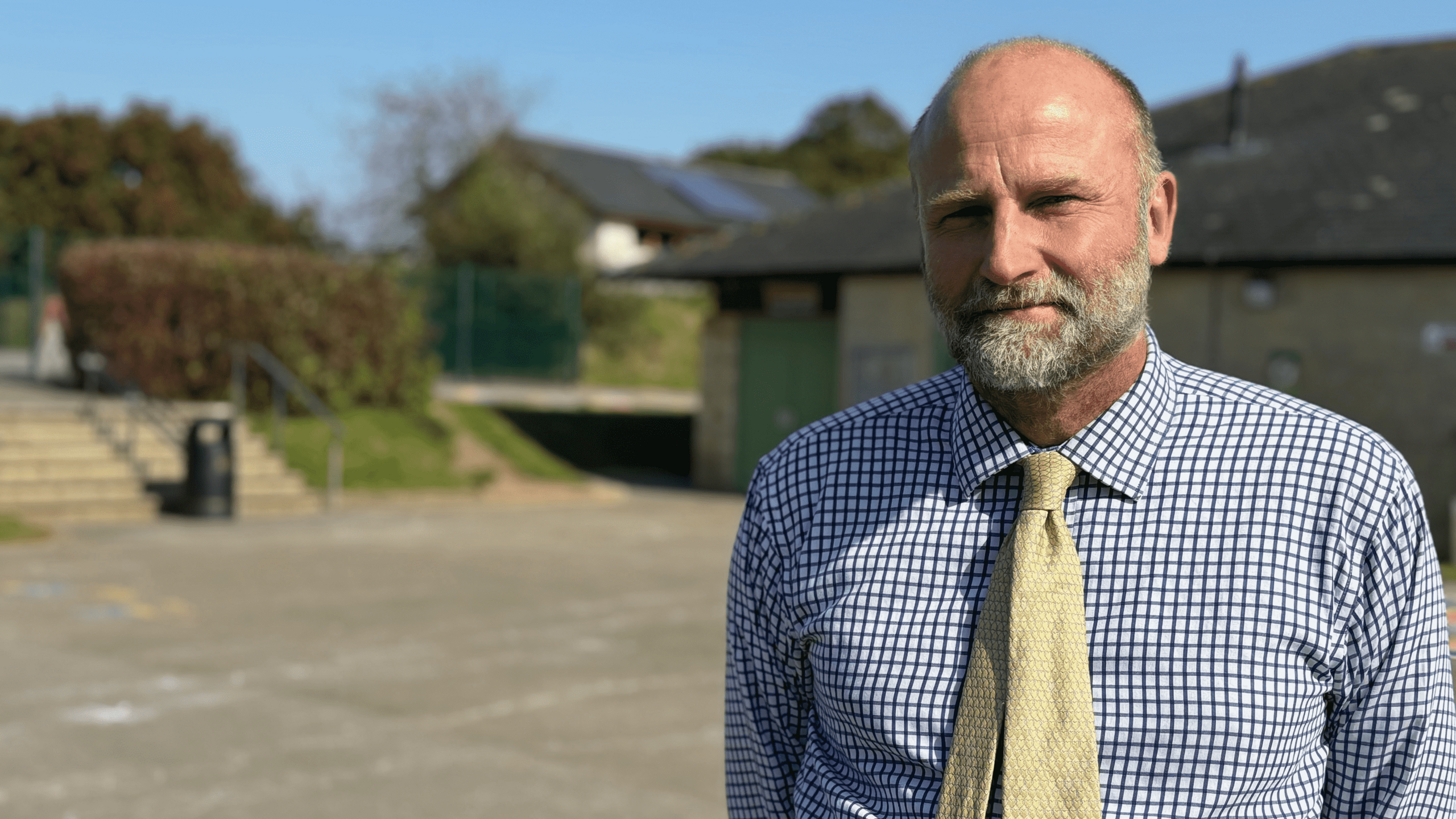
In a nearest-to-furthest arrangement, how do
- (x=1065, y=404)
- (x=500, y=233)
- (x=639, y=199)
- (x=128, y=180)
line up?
(x=1065, y=404) < (x=500, y=233) < (x=128, y=180) < (x=639, y=199)

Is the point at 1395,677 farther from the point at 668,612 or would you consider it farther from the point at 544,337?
the point at 544,337

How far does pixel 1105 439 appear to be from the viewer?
174 cm

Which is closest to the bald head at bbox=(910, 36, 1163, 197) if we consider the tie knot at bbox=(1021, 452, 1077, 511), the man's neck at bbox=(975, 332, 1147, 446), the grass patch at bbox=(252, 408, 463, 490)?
the man's neck at bbox=(975, 332, 1147, 446)

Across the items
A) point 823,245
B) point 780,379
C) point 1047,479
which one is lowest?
point 780,379

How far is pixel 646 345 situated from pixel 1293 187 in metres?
21.5

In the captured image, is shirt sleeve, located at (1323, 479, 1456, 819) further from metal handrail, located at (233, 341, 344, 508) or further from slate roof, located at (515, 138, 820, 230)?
slate roof, located at (515, 138, 820, 230)

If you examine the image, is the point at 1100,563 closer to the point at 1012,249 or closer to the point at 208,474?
the point at 1012,249

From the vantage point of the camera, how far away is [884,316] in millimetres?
18672

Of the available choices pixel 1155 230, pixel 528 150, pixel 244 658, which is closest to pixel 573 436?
pixel 244 658

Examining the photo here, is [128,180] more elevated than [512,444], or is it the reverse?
[128,180]

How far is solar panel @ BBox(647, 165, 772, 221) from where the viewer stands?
4981 centimetres

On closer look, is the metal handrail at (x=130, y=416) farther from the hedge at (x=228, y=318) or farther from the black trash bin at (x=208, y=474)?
the black trash bin at (x=208, y=474)

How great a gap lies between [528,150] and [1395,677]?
4741 cm

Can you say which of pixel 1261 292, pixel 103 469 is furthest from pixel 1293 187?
pixel 103 469
